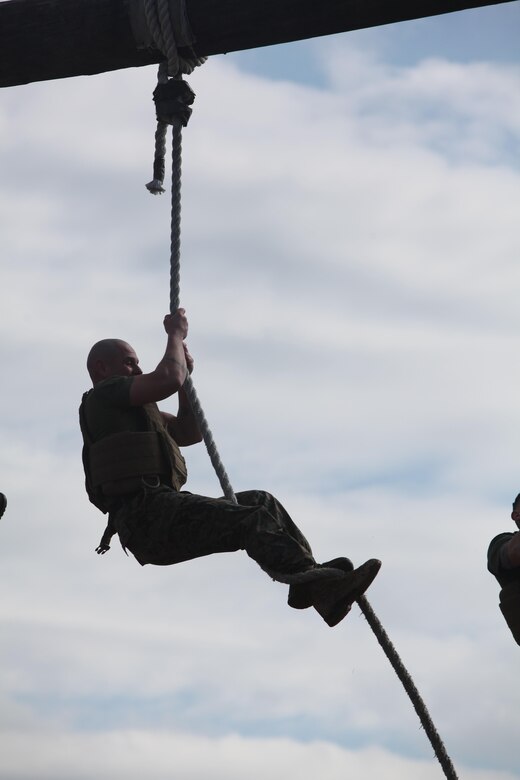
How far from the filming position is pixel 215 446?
235 inches

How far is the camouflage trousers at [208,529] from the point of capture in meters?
5.66

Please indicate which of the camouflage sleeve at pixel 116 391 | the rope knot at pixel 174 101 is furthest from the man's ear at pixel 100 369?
the rope knot at pixel 174 101

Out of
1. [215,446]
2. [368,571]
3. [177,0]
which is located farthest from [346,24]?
[368,571]

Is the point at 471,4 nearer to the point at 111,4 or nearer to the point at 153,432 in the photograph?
the point at 111,4

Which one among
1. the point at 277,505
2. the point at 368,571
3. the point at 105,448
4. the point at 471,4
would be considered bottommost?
the point at 368,571

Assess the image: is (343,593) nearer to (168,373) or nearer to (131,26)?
(168,373)

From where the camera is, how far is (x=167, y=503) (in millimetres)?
5898

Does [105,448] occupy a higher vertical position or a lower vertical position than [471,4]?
lower

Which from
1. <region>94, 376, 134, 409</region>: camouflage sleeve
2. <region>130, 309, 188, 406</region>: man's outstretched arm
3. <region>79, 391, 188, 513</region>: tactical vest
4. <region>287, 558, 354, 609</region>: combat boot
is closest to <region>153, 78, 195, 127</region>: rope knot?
<region>130, 309, 188, 406</region>: man's outstretched arm

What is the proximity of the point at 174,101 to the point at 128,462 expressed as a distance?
161 centimetres

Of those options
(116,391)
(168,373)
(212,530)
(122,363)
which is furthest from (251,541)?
(122,363)

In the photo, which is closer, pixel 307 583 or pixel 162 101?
pixel 307 583

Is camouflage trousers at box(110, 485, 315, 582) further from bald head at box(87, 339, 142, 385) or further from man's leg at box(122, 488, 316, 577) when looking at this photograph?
bald head at box(87, 339, 142, 385)

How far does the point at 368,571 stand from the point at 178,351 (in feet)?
4.07
